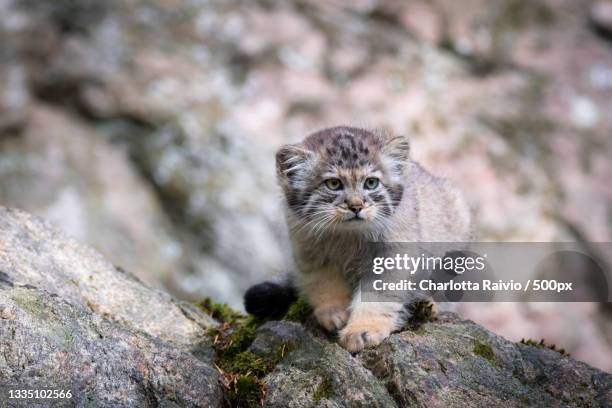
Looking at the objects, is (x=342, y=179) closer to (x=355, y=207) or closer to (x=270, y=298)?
(x=355, y=207)

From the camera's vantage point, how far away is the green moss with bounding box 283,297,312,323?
6.43 m

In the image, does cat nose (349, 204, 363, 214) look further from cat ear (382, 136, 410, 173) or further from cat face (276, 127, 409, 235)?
cat ear (382, 136, 410, 173)

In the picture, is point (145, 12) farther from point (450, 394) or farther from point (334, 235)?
point (450, 394)

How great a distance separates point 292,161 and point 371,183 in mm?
720

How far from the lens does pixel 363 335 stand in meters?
5.75

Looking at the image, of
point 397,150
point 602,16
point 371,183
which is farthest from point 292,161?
point 602,16

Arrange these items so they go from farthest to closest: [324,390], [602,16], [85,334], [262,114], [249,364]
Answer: [602,16] < [262,114] < [249,364] < [324,390] < [85,334]

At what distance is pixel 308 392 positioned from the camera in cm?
507

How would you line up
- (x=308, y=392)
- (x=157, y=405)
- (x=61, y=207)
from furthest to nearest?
(x=61, y=207), (x=308, y=392), (x=157, y=405)

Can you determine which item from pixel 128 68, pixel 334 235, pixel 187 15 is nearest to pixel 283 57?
pixel 187 15

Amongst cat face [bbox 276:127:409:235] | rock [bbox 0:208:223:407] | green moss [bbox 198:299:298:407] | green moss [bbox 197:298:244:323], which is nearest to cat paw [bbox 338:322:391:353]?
green moss [bbox 198:299:298:407]

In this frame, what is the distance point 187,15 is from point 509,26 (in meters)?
6.00

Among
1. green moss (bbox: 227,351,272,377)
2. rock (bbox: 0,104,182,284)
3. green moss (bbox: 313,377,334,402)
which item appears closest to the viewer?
green moss (bbox: 313,377,334,402)

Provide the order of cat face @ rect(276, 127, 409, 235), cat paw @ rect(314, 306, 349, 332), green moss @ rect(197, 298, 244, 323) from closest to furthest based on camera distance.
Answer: cat paw @ rect(314, 306, 349, 332)
cat face @ rect(276, 127, 409, 235)
green moss @ rect(197, 298, 244, 323)
